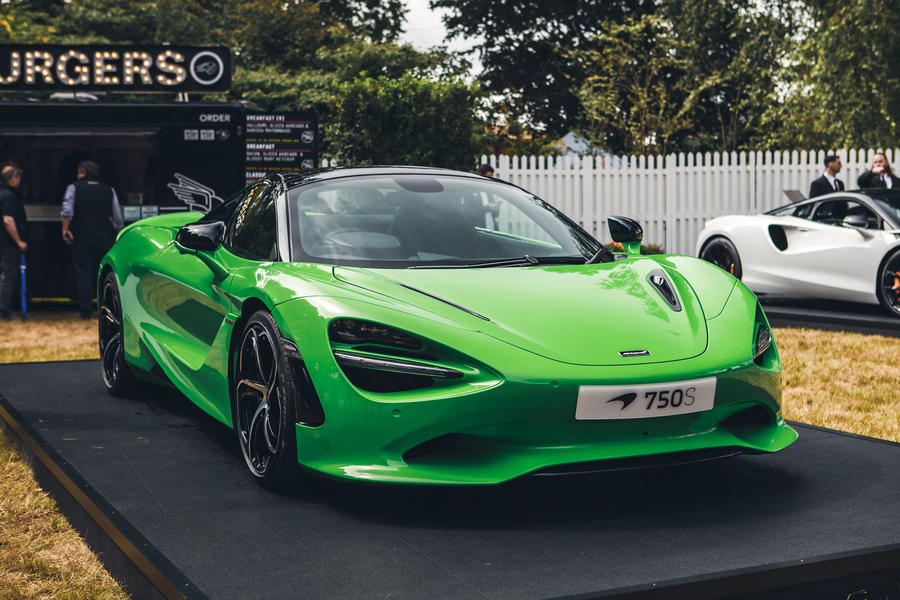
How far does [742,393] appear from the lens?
3688 mm

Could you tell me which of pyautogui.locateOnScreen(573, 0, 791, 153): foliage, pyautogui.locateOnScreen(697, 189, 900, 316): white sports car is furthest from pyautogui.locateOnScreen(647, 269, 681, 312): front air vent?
pyautogui.locateOnScreen(573, 0, 791, 153): foliage

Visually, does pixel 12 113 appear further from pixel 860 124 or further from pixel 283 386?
pixel 860 124

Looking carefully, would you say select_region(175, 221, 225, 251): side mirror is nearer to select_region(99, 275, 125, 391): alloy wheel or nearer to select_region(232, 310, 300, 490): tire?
select_region(232, 310, 300, 490): tire

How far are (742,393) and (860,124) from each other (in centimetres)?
1908

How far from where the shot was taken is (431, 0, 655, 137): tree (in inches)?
1303

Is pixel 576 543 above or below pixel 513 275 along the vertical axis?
below

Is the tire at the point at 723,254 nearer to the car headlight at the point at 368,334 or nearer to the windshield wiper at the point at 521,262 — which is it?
the windshield wiper at the point at 521,262

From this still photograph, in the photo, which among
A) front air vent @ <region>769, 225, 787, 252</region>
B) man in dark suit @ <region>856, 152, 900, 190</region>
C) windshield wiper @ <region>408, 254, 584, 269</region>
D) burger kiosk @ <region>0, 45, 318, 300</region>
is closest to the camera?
windshield wiper @ <region>408, 254, 584, 269</region>

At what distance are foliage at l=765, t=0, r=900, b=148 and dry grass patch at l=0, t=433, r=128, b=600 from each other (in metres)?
19.4

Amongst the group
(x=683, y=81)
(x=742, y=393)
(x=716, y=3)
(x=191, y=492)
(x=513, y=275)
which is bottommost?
(x=191, y=492)

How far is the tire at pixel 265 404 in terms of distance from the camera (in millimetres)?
3734

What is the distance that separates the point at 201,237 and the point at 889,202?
761 cm

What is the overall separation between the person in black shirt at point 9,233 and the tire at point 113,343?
551 centimetres

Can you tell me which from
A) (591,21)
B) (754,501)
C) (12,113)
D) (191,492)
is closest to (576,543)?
(754,501)
